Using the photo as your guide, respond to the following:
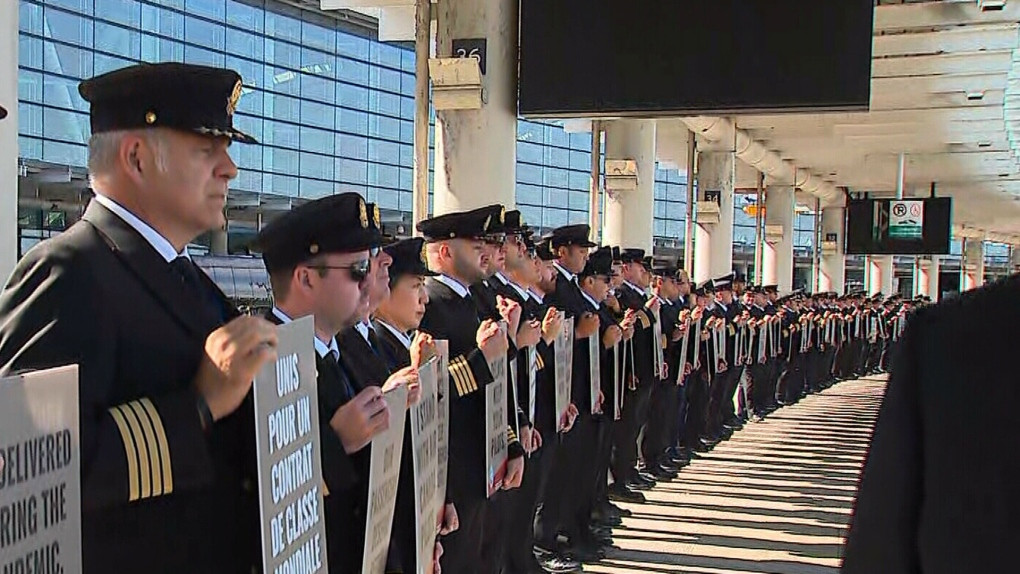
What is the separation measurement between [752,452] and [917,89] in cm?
534

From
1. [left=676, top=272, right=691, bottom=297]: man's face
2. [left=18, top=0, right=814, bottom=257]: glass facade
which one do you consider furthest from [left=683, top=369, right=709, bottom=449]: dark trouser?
[left=18, top=0, right=814, bottom=257]: glass facade

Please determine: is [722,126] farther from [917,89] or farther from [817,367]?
[817,367]

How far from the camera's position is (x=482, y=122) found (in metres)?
6.38

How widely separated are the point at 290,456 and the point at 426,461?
86 cm

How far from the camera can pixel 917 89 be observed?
496 inches

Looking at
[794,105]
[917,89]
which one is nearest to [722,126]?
[917,89]

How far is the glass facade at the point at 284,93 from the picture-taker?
2767 centimetres

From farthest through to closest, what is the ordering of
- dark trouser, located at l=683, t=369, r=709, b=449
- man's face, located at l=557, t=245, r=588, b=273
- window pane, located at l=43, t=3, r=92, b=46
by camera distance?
window pane, located at l=43, t=3, r=92, b=46 < dark trouser, located at l=683, t=369, r=709, b=449 < man's face, located at l=557, t=245, r=588, b=273

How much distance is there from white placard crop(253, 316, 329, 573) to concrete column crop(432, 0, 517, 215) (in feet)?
14.4

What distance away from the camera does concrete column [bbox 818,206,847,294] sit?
84.0 feet

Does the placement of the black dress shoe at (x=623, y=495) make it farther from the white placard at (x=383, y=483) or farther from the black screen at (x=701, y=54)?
A: the white placard at (x=383, y=483)

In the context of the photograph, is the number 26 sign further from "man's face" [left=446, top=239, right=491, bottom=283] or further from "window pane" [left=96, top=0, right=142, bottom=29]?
"window pane" [left=96, top=0, right=142, bottom=29]

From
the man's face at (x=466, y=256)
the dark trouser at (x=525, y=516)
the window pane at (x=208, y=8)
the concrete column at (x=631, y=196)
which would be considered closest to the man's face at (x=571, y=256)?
the dark trouser at (x=525, y=516)

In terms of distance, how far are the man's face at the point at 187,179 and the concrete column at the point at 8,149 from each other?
945 mm
